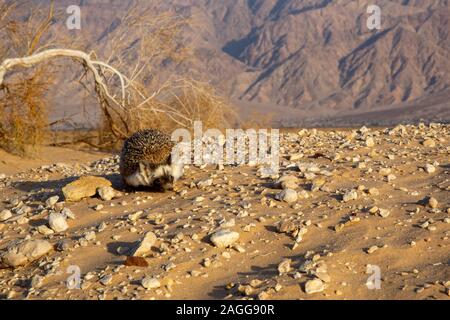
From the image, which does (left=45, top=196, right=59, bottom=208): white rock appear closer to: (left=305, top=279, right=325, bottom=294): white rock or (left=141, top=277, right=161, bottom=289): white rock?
(left=141, top=277, right=161, bottom=289): white rock

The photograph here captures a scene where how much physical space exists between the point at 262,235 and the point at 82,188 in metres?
2.42

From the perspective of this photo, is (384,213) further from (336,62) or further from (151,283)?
(336,62)

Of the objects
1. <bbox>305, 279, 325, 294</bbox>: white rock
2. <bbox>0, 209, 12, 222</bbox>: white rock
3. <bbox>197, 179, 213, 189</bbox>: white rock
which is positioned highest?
<bbox>197, 179, 213, 189</bbox>: white rock

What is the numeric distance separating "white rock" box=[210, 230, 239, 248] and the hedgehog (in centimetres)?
158

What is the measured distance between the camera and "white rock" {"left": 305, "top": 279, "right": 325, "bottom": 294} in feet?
13.4

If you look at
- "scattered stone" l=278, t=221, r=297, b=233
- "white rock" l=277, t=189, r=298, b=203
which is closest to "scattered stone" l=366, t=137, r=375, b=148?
"white rock" l=277, t=189, r=298, b=203

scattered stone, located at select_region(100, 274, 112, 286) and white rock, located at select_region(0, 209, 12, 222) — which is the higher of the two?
scattered stone, located at select_region(100, 274, 112, 286)

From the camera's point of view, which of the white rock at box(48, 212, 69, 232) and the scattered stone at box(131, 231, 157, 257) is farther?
the white rock at box(48, 212, 69, 232)

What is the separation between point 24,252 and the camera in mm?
5055

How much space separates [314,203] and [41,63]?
10.1m

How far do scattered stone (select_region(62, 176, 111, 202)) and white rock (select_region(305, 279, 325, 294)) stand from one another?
3.25 metres

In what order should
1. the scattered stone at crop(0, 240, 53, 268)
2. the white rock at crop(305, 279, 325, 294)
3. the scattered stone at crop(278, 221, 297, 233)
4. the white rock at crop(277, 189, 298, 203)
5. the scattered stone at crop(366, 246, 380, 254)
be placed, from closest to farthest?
the white rock at crop(305, 279, 325, 294) → the scattered stone at crop(366, 246, 380, 254) → the scattered stone at crop(0, 240, 53, 268) → the scattered stone at crop(278, 221, 297, 233) → the white rock at crop(277, 189, 298, 203)

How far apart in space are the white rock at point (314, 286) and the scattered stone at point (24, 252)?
2.39m

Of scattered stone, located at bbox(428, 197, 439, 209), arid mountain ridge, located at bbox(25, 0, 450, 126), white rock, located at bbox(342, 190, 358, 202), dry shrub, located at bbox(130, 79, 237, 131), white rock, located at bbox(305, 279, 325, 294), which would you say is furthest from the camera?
arid mountain ridge, located at bbox(25, 0, 450, 126)
